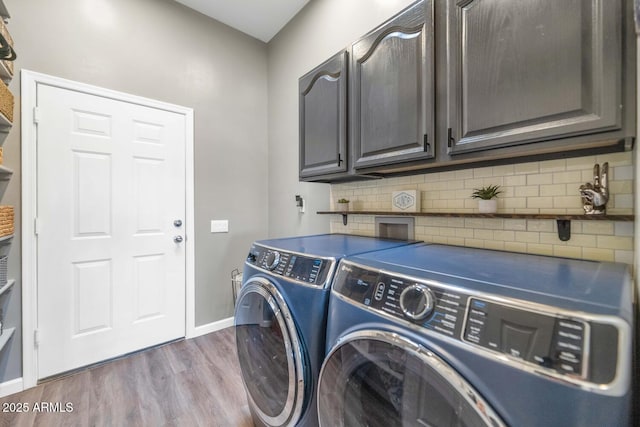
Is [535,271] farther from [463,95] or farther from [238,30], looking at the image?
[238,30]

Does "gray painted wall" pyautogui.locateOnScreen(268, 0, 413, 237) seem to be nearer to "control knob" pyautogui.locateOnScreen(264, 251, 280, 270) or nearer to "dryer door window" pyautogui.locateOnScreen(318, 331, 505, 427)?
"control knob" pyautogui.locateOnScreen(264, 251, 280, 270)

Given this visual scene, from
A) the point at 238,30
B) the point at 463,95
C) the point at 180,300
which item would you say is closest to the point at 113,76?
the point at 238,30

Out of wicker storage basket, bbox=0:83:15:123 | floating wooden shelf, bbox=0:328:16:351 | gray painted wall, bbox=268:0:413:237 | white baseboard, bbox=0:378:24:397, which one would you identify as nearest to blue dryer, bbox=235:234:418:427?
gray painted wall, bbox=268:0:413:237

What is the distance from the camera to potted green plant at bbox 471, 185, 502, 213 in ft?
4.11

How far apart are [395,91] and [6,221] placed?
2347 millimetres

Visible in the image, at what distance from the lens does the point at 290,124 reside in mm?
2609

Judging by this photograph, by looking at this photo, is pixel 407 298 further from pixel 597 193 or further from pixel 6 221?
pixel 6 221

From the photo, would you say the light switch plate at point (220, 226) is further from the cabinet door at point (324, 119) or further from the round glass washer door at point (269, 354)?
the round glass washer door at point (269, 354)

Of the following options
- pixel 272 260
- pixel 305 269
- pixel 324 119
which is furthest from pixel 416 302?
pixel 324 119

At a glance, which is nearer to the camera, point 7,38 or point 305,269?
point 305,269

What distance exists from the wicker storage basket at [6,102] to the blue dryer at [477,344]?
2.17 metres

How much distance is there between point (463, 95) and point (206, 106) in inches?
89.8

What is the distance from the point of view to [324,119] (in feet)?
5.66

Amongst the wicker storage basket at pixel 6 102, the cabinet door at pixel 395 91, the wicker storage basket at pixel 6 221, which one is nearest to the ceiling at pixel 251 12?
the cabinet door at pixel 395 91
